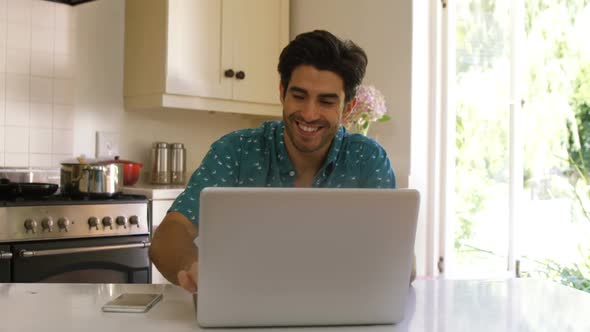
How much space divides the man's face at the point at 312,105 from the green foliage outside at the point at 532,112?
1.69 metres

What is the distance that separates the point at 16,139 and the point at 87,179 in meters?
0.50

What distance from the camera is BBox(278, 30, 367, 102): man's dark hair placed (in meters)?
1.60

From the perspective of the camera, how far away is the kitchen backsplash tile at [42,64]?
2945 mm

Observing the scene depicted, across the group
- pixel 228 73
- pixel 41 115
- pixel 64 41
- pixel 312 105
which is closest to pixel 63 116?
pixel 41 115

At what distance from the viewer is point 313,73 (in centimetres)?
160

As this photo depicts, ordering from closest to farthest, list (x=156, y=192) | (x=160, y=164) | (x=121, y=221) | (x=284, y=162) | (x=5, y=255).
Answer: (x=284, y=162)
(x=5, y=255)
(x=121, y=221)
(x=156, y=192)
(x=160, y=164)

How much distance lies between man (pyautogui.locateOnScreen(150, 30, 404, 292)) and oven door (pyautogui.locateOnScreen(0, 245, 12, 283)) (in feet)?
3.69

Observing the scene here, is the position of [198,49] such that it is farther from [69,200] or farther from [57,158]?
[69,200]

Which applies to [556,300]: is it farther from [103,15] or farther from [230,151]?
[103,15]

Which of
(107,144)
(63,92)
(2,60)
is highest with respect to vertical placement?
(2,60)

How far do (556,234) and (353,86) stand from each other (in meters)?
2.61

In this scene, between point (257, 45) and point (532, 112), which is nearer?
point (257, 45)

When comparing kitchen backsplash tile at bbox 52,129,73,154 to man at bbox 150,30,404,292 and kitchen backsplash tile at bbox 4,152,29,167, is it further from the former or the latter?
man at bbox 150,30,404,292

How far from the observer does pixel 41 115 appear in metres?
2.97
